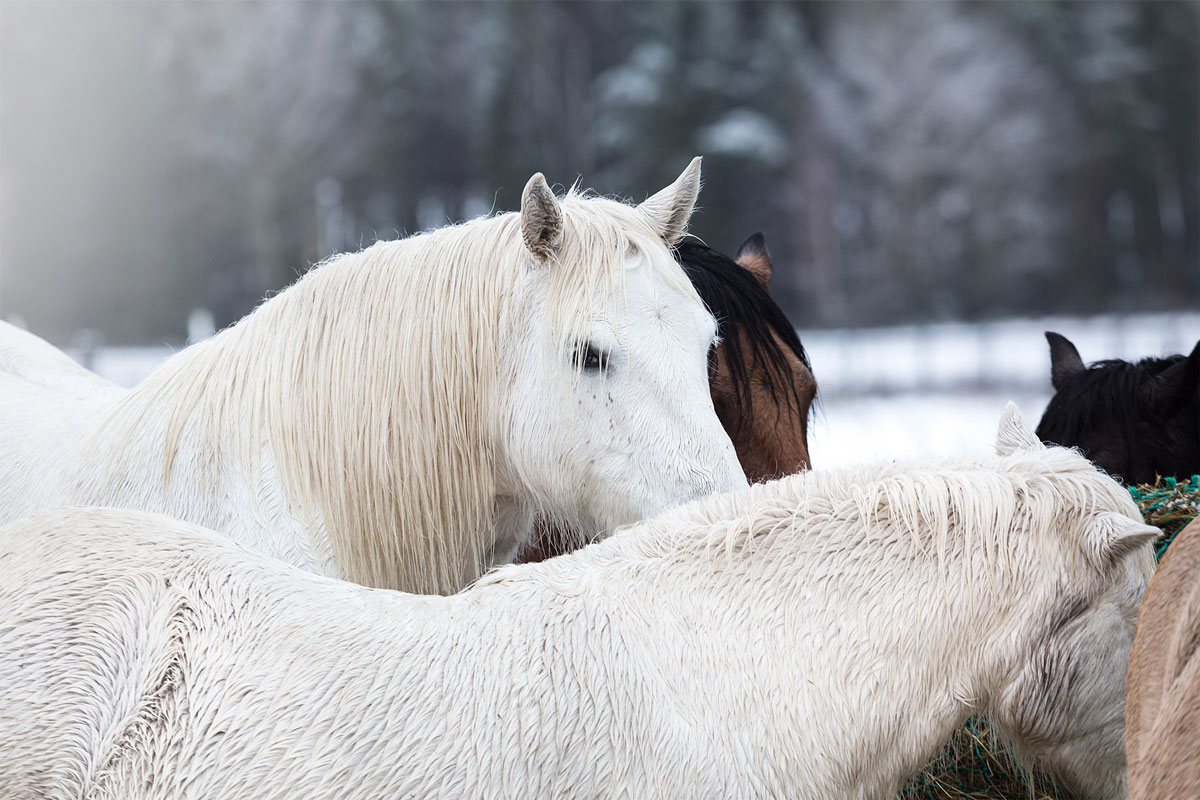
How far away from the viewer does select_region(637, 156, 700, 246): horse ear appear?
8.02 ft

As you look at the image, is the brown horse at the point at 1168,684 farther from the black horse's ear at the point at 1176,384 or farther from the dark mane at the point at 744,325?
the black horse's ear at the point at 1176,384

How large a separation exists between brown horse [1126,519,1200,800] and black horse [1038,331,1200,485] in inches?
89.4

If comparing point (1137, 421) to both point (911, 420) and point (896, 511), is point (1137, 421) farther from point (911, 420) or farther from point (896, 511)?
point (911, 420)

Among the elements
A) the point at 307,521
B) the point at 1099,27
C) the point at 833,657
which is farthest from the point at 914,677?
the point at 1099,27

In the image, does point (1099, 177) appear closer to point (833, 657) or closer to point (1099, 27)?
point (1099, 27)

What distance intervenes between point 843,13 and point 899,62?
2183 millimetres

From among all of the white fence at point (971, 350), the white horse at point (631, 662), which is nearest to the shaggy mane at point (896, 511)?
the white horse at point (631, 662)

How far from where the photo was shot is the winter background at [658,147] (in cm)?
1714

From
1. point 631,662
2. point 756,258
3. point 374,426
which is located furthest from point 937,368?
point 631,662

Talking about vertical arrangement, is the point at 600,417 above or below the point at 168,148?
below

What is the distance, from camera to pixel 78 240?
56.6 ft

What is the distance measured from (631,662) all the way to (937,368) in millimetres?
15105

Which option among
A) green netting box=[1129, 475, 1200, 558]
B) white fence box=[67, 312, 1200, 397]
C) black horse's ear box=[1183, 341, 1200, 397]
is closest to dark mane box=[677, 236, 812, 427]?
green netting box=[1129, 475, 1200, 558]

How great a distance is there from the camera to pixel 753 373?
9.51 feet
